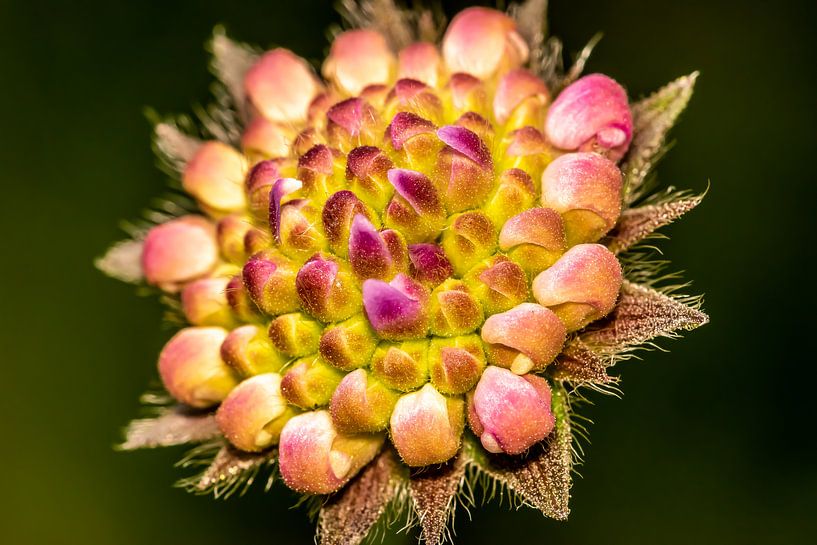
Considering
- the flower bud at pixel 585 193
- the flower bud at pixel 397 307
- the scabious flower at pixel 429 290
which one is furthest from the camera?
the flower bud at pixel 585 193

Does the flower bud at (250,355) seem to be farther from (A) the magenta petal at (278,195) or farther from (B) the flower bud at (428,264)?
(B) the flower bud at (428,264)

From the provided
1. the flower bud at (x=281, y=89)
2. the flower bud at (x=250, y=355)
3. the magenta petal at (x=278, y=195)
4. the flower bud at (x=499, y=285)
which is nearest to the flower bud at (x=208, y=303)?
the flower bud at (x=250, y=355)

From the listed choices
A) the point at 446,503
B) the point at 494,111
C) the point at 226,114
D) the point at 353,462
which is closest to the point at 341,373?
the point at 353,462

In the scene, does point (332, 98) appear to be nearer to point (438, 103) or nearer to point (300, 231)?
point (438, 103)

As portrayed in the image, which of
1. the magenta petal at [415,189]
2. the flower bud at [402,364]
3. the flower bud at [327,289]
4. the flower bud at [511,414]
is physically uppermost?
the magenta petal at [415,189]

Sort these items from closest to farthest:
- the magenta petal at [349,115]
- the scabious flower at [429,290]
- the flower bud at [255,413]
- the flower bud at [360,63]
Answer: the scabious flower at [429,290]
the flower bud at [255,413]
the magenta petal at [349,115]
the flower bud at [360,63]

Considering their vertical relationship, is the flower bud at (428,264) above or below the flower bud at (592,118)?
below

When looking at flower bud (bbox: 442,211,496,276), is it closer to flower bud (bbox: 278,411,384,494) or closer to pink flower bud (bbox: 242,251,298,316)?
pink flower bud (bbox: 242,251,298,316)
